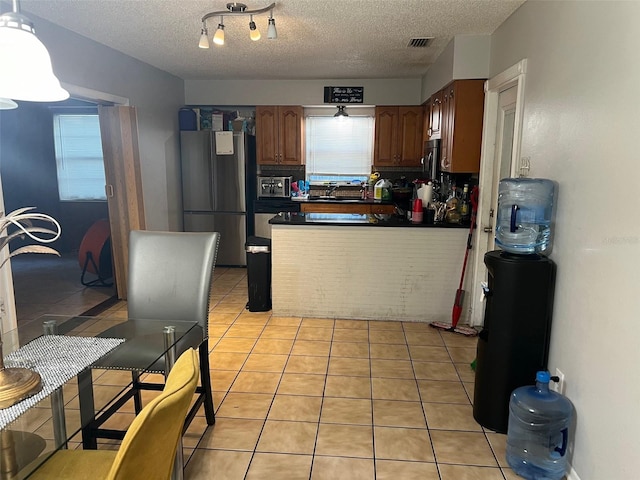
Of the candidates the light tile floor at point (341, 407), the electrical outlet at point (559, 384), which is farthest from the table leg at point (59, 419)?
the electrical outlet at point (559, 384)

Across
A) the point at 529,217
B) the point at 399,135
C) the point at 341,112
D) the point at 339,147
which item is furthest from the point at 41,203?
the point at 529,217

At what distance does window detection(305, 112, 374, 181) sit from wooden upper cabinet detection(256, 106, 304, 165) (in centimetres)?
31

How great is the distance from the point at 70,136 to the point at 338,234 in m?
4.56

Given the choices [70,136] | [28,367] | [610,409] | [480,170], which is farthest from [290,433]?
[70,136]

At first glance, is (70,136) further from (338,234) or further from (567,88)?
(567,88)

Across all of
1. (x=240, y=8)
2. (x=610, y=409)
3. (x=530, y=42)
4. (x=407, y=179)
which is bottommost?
(x=610, y=409)

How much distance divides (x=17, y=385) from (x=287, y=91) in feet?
16.9

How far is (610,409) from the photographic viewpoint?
1.69 metres

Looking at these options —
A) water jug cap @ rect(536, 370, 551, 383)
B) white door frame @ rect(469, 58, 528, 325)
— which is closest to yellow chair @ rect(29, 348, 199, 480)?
water jug cap @ rect(536, 370, 551, 383)

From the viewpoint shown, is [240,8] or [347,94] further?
[347,94]

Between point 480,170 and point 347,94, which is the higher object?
point 347,94

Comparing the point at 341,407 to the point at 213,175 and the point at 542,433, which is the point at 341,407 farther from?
the point at 213,175

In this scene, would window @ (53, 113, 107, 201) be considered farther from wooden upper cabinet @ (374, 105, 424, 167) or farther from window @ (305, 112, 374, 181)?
wooden upper cabinet @ (374, 105, 424, 167)

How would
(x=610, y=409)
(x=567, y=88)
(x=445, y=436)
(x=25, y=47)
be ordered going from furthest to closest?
(x=445, y=436) < (x=567, y=88) < (x=610, y=409) < (x=25, y=47)
